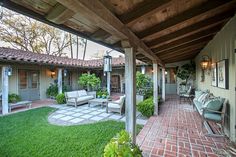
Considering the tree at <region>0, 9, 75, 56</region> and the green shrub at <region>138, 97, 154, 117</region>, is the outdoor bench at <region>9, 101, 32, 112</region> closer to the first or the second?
the green shrub at <region>138, 97, 154, 117</region>

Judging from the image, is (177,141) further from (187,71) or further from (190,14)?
(187,71)

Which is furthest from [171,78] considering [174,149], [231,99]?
[174,149]

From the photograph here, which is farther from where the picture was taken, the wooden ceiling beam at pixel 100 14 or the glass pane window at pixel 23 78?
the glass pane window at pixel 23 78

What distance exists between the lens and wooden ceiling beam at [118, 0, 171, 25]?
5.62 ft

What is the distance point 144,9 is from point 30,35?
16225mm

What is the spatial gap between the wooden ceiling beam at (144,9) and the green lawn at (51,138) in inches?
104

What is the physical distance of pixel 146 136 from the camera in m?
3.56

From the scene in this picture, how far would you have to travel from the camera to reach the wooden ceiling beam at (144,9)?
171cm

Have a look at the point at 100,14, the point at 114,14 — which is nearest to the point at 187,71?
the point at 114,14

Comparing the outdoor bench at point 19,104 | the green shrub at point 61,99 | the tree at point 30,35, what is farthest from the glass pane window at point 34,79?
the tree at point 30,35

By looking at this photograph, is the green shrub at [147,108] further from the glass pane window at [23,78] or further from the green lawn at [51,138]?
the glass pane window at [23,78]

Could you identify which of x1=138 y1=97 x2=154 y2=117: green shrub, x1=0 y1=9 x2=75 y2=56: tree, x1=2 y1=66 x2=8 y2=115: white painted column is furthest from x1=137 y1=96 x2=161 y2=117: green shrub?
x1=0 y1=9 x2=75 y2=56: tree

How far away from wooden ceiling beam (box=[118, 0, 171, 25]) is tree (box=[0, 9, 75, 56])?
48.3 ft

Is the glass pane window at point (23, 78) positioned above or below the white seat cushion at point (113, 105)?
above
